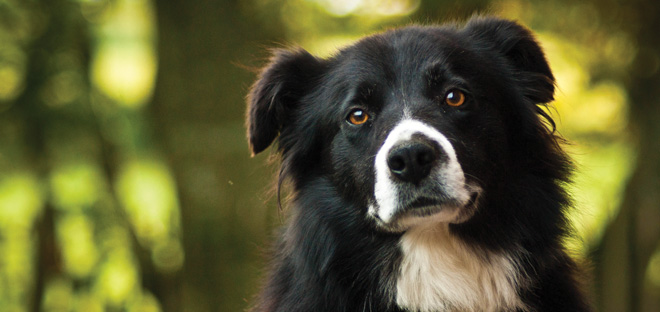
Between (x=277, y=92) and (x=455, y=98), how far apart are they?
1.19 meters

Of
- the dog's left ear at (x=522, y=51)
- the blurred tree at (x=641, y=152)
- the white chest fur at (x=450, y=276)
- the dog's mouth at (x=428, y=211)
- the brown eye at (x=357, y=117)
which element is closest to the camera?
the dog's mouth at (x=428, y=211)

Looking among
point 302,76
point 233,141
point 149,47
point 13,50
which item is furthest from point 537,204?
point 13,50

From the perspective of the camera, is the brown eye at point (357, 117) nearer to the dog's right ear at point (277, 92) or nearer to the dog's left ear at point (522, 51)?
the dog's right ear at point (277, 92)

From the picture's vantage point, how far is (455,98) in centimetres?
365

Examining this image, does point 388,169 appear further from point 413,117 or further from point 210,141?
point 210,141

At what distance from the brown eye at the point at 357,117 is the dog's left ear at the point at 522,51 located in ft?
3.26

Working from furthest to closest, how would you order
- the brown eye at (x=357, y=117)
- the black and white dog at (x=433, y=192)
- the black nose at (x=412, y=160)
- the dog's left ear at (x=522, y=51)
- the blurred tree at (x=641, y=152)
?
the blurred tree at (x=641, y=152)
the dog's left ear at (x=522, y=51)
the brown eye at (x=357, y=117)
the black and white dog at (x=433, y=192)
the black nose at (x=412, y=160)

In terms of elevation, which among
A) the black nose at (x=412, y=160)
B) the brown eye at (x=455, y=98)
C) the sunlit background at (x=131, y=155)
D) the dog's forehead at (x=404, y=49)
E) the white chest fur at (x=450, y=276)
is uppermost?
the dog's forehead at (x=404, y=49)

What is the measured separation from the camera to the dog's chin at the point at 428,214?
334 cm

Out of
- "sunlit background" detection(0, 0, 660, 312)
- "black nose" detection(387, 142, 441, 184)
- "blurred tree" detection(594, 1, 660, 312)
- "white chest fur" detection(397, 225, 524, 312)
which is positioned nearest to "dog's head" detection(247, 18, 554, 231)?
"black nose" detection(387, 142, 441, 184)

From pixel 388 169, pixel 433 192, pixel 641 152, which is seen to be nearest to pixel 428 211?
pixel 433 192

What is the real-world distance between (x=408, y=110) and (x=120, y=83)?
544 centimetres

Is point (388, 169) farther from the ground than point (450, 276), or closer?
farther from the ground

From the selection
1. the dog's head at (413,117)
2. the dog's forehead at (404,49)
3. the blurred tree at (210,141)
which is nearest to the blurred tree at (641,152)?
the blurred tree at (210,141)
